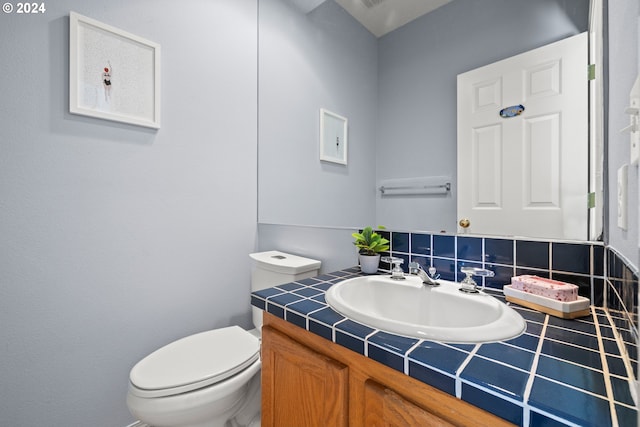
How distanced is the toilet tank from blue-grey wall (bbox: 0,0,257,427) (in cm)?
16

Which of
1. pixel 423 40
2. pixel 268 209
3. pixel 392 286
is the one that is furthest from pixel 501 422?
pixel 268 209

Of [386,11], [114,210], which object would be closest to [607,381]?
[386,11]

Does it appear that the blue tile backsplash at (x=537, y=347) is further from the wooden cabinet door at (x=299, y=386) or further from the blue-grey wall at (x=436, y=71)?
the blue-grey wall at (x=436, y=71)

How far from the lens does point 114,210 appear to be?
1213mm

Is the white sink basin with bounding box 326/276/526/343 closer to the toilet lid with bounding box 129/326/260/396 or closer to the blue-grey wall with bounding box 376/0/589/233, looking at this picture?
the blue-grey wall with bounding box 376/0/589/233

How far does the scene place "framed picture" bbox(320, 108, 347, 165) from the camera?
4.68ft

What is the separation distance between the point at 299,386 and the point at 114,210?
3.53 ft

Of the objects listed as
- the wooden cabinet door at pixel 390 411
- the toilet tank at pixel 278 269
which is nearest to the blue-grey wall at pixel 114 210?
the toilet tank at pixel 278 269

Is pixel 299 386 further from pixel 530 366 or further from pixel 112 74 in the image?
pixel 112 74

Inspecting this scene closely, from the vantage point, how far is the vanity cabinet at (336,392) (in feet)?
1.65

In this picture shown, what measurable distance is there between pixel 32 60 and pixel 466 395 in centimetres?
168

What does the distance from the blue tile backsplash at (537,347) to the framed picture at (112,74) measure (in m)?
1.03

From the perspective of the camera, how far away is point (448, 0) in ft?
3.38

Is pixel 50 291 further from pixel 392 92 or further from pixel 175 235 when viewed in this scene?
pixel 392 92
